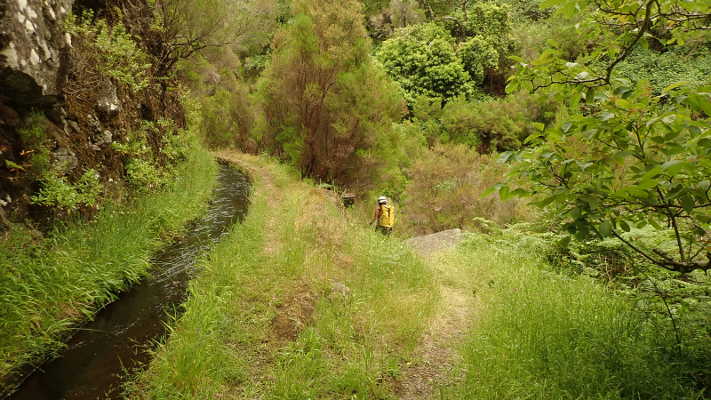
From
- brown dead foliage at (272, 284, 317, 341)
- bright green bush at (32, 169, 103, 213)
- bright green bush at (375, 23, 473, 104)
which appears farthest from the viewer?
bright green bush at (375, 23, 473, 104)

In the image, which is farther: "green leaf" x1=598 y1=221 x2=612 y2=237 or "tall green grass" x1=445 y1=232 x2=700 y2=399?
"tall green grass" x1=445 y1=232 x2=700 y2=399

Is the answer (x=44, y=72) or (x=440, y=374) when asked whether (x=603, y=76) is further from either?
(x=44, y=72)

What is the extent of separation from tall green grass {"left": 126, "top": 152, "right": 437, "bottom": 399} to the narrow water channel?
0.32 m

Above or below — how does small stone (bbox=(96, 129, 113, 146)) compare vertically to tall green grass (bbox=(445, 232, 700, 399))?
above

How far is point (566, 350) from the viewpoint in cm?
344

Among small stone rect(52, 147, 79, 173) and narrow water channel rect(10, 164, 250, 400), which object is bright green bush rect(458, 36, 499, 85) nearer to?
narrow water channel rect(10, 164, 250, 400)

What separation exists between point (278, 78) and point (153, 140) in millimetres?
7518

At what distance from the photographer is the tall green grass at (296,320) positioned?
11.9 ft

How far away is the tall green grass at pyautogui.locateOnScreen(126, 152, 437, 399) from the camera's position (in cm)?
364

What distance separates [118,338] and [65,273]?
4.26ft

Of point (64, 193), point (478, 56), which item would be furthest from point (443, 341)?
point (478, 56)

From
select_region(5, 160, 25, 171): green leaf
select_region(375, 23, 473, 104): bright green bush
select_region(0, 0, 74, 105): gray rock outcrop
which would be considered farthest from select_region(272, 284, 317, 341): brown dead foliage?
select_region(375, 23, 473, 104): bright green bush

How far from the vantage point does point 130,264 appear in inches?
241

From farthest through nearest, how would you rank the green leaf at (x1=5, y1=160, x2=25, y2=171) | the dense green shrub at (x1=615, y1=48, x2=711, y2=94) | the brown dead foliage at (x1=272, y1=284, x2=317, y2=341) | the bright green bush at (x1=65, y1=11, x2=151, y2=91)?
the dense green shrub at (x1=615, y1=48, x2=711, y2=94) < the bright green bush at (x1=65, y1=11, x2=151, y2=91) < the green leaf at (x1=5, y1=160, x2=25, y2=171) < the brown dead foliage at (x1=272, y1=284, x2=317, y2=341)
